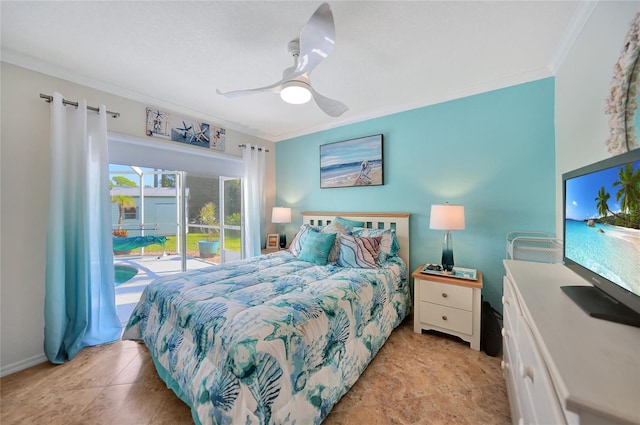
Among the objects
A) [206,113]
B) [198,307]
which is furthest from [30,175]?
[198,307]

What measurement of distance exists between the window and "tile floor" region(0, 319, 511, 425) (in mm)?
1537

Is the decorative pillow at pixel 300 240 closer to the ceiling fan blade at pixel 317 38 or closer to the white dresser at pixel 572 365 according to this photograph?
the ceiling fan blade at pixel 317 38

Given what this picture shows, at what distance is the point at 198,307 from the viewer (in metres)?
1.48

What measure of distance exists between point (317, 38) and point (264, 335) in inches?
65.2

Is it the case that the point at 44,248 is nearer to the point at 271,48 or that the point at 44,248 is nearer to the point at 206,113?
the point at 206,113

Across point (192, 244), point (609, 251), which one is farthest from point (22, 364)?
point (609, 251)

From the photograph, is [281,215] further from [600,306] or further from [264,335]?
[600,306]

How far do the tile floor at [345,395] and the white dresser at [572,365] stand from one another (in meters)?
0.55

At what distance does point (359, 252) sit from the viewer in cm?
243

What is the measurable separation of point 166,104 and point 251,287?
2.44m

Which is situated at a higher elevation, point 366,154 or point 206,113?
point 206,113

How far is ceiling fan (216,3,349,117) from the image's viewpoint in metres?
1.27

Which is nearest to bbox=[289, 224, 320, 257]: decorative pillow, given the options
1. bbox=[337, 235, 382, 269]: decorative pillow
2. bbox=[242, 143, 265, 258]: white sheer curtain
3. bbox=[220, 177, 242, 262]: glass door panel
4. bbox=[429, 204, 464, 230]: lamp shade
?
bbox=[337, 235, 382, 269]: decorative pillow

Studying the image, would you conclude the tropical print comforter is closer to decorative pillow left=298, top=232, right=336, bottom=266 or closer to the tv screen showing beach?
decorative pillow left=298, top=232, right=336, bottom=266
